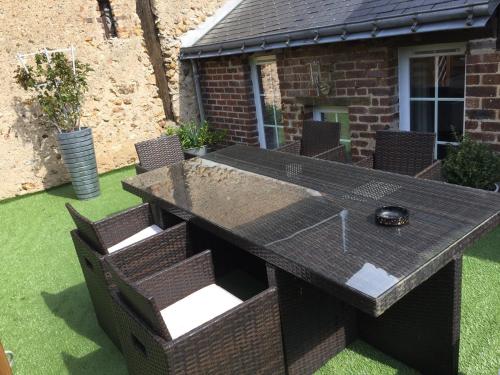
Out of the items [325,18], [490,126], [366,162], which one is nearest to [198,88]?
[325,18]

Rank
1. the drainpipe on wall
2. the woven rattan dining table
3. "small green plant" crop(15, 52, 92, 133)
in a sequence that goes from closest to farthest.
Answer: the woven rattan dining table, "small green plant" crop(15, 52, 92, 133), the drainpipe on wall

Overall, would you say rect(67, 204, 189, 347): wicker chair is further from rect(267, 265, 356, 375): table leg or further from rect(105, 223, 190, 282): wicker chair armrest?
rect(267, 265, 356, 375): table leg

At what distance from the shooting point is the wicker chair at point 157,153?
14.7 ft

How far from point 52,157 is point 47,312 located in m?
3.99

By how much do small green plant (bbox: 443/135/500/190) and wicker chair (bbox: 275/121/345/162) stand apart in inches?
42.3

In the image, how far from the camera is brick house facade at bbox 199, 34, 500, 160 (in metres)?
3.92

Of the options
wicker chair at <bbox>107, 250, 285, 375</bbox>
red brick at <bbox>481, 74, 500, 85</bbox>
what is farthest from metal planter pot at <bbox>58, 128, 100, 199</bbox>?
red brick at <bbox>481, 74, 500, 85</bbox>

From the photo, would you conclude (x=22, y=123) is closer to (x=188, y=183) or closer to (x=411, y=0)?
(x=188, y=183)

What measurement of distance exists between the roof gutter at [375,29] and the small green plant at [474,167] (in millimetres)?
1091

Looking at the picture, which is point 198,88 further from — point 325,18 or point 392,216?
point 392,216

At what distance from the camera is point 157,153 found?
463cm

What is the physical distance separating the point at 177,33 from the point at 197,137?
1.81 m

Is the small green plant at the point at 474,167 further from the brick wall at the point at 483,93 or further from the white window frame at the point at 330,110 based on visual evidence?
the white window frame at the point at 330,110

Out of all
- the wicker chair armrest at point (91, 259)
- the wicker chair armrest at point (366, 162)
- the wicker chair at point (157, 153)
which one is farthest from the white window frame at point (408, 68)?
the wicker chair armrest at point (91, 259)
